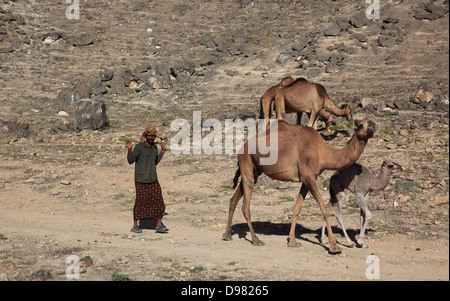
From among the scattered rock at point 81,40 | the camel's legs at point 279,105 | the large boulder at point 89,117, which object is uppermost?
the scattered rock at point 81,40

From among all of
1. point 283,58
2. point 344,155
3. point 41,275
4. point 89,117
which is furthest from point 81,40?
point 41,275

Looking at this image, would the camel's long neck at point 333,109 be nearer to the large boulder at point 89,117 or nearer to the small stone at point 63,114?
the large boulder at point 89,117

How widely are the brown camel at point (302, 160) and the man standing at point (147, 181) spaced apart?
200cm

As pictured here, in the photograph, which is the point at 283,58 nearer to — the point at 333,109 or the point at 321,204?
the point at 333,109

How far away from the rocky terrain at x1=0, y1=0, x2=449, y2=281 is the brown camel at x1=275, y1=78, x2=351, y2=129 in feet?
5.79

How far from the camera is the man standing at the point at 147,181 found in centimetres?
1326

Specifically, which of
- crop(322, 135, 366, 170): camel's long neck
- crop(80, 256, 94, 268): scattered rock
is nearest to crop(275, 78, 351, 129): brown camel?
crop(322, 135, 366, 170): camel's long neck

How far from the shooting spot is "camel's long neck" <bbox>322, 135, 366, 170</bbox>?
37.3 feet

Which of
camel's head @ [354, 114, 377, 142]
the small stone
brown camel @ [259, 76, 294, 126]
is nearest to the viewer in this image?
camel's head @ [354, 114, 377, 142]

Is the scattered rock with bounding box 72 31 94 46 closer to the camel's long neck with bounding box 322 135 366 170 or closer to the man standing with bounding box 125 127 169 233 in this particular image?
the man standing with bounding box 125 127 169 233

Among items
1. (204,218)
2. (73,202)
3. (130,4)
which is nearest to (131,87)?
(130,4)

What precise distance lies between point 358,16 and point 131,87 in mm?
13264

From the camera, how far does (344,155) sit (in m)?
11.5

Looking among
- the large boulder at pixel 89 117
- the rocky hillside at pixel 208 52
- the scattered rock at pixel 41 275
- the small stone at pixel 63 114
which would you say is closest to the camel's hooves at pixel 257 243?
the scattered rock at pixel 41 275
